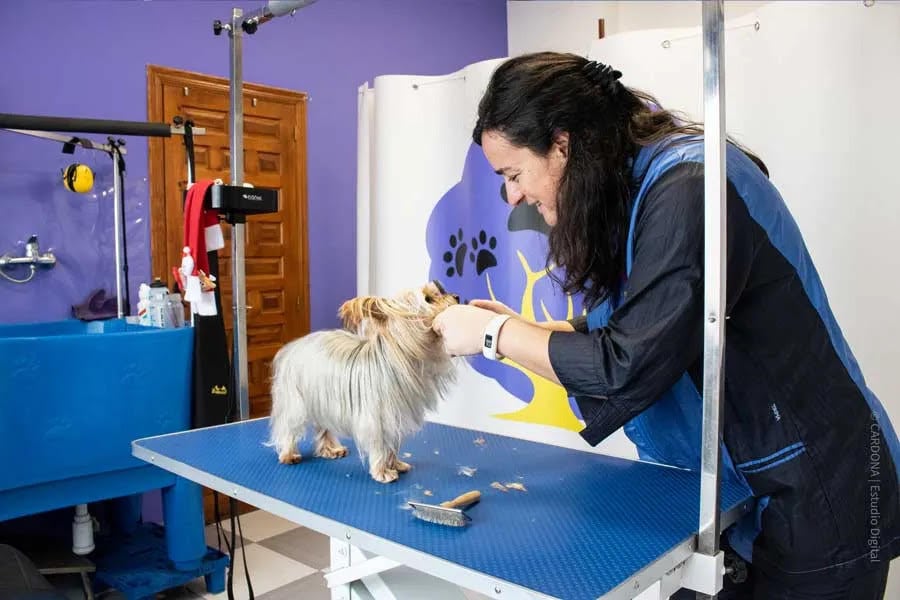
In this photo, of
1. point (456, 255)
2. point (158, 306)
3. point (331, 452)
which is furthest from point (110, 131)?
point (331, 452)

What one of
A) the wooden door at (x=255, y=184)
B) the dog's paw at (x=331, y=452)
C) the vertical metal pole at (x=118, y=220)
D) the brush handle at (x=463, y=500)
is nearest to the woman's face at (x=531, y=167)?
the brush handle at (x=463, y=500)

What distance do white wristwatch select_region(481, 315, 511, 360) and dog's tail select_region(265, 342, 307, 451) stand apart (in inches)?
19.3

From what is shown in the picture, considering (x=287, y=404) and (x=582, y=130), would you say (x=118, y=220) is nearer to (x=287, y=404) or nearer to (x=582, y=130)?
(x=287, y=404)

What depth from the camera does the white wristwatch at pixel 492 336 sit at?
1.12 metres

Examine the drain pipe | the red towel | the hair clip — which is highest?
the hair clip

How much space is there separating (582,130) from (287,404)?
815 millimetres

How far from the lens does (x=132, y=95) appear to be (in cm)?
297

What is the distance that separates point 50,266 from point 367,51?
2.05 m

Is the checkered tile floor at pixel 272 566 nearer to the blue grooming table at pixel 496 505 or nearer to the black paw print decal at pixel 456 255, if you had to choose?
the blue grooming table at pixel 496 505

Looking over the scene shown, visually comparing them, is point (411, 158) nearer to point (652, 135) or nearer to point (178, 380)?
point (178, 380)

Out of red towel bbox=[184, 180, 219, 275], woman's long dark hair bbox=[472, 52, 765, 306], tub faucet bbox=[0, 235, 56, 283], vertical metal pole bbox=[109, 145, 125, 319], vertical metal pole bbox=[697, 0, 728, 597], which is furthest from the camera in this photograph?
vertical metal pole bbox=[109, 145, 125, 319]

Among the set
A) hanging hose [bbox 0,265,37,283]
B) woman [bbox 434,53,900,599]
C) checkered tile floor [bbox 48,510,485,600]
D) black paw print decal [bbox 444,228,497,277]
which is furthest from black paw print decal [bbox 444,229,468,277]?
woman [bbox 434,53,900,599]

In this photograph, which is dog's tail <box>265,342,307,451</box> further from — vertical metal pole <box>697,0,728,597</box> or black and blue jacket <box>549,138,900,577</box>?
vertical metal pole <box>697,0,728,597</box>

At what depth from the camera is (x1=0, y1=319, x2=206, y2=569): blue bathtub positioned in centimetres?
204
